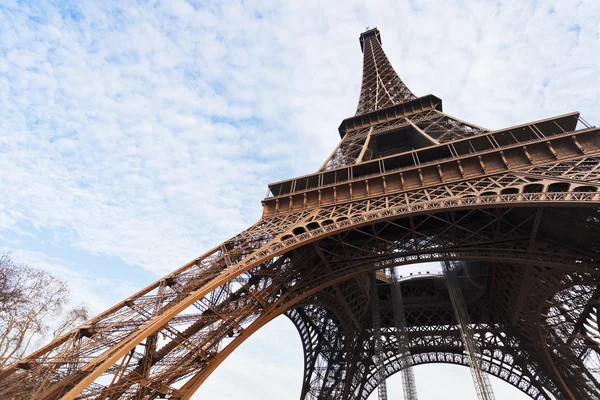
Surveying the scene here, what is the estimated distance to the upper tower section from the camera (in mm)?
28750

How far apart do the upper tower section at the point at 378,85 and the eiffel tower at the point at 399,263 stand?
470cm

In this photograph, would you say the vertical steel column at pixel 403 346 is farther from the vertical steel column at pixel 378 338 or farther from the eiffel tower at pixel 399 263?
the vertical steel column at pixel 378 338

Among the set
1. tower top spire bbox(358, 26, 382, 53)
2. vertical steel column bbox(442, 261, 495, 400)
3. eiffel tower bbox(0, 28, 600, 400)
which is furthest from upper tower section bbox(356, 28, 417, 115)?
vertical steel column bbox(442, 261, 495, 400)

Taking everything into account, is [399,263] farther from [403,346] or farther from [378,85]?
[378,85]

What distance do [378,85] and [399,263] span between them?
22281 mm

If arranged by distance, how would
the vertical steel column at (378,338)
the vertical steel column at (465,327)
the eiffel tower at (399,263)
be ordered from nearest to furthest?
the eiffel tower at (399,263) < the vertical steel column at (465,327) < the vertical steel column at (378,338)

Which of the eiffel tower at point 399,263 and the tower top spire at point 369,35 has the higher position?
the tower top spire at point 369,35

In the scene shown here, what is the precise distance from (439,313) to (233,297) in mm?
18884

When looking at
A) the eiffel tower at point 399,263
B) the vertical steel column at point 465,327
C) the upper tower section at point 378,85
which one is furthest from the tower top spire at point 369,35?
the vertical steel column at point 465,327

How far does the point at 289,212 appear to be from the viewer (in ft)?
52.1

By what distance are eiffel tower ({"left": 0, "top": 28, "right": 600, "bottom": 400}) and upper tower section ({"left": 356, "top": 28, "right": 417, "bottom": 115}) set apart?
4.70 m

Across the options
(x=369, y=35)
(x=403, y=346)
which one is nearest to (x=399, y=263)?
(x=403, y=346)

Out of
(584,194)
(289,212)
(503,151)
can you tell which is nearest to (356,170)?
(289,212)

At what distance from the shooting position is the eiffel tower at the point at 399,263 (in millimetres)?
9547
